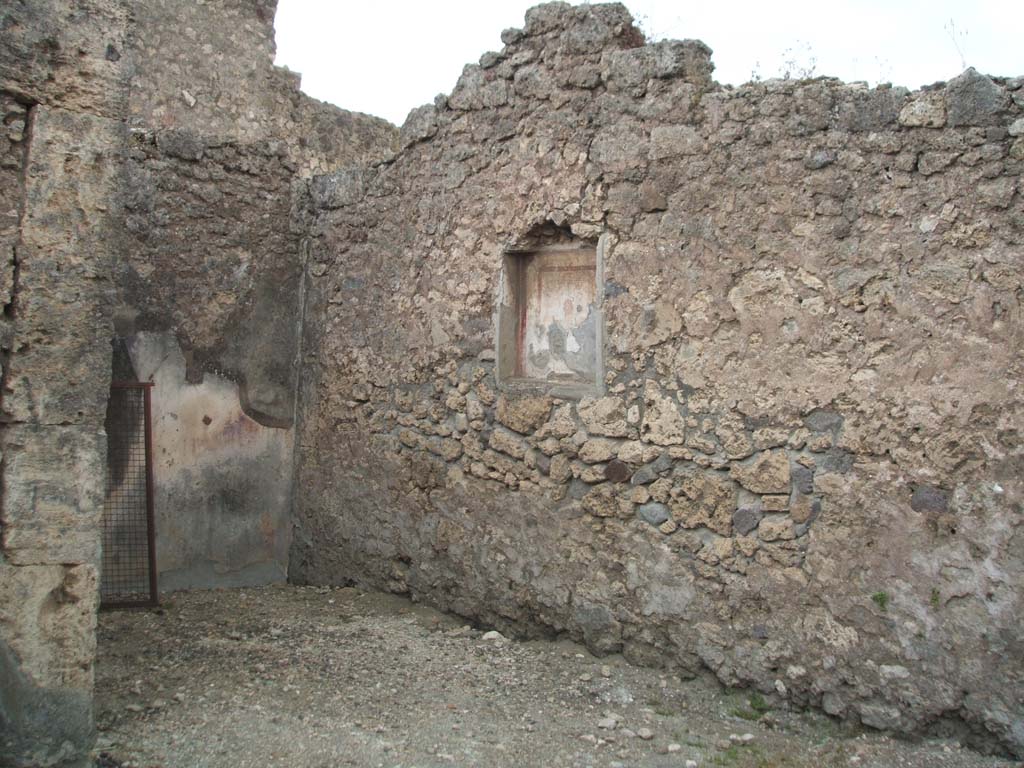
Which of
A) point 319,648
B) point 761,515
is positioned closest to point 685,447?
point 761,515

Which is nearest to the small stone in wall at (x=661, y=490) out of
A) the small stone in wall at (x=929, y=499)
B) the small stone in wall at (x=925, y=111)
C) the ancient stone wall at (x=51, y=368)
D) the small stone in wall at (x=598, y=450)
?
the small stone in wall at (x=598, y=450)

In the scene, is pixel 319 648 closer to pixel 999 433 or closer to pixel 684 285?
pixel 684 285

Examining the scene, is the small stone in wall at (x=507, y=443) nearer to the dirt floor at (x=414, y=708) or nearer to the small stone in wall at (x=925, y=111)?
the dirt floor at (x=414, y=708)

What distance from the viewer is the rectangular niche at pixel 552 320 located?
4598mm

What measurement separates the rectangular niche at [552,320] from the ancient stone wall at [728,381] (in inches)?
2.8

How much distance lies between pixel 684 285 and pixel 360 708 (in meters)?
2.23

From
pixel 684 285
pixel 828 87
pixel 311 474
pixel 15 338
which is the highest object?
pixel 828 87

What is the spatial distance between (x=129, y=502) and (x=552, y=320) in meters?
2.60

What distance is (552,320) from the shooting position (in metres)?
4.78

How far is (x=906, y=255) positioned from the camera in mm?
3590

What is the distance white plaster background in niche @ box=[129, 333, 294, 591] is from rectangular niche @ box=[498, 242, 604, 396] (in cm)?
191

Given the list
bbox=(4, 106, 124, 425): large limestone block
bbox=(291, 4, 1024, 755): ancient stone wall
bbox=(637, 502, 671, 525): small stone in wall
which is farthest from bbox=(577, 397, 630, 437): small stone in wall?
bbox=(4, 106, 124, 425): large limestone block

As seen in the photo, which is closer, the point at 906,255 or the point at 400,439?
the point at 906,255

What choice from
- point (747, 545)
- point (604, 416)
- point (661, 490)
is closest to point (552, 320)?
point (604, 416)
